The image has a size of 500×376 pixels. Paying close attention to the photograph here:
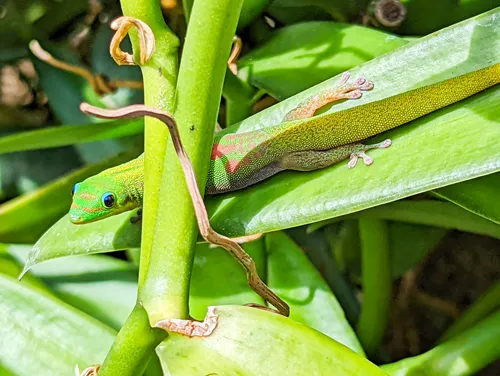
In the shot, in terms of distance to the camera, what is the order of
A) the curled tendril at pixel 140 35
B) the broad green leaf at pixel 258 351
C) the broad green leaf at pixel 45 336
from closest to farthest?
the broad green leaf at pixel 258 351
the curled tendril at pixel 140 35
the broad green leaf at pixel 45 336

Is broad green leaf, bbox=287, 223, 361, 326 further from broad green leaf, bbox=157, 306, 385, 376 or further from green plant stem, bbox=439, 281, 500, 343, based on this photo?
broad green leaf, bbox=157, 306, 385, 376

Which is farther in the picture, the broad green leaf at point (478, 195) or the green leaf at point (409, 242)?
the green leaf at point (409, 242)

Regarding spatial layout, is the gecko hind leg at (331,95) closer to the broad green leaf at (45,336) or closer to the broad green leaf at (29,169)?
the broad green leaf at (45,336)

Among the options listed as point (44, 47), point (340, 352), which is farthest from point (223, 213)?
point (44, 47)

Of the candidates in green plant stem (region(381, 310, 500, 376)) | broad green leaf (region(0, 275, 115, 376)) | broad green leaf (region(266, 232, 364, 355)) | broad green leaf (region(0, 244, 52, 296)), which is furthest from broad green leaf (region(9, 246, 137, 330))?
green plant stem (region(381, 310, 500, 376))

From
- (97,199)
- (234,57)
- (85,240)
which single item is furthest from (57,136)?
(234,57)

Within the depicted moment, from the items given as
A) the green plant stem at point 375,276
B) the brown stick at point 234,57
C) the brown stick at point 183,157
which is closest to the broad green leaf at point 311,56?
the brown stick at point 234,57
